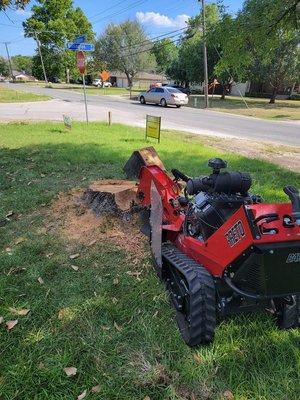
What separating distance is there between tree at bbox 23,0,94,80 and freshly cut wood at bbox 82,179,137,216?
65.2m

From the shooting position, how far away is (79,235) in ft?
16.5

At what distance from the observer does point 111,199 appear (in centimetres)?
556

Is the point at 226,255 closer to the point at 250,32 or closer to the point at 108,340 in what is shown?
the point at 108,340

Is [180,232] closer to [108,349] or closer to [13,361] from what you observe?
[108,349]

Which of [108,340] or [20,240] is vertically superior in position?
[108,340]

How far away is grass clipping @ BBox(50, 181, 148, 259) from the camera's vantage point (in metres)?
4.83

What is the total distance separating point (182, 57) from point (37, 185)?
146ft

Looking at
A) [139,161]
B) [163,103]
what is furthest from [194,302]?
[163,103]

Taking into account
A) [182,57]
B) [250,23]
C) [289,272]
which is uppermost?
[250,23]

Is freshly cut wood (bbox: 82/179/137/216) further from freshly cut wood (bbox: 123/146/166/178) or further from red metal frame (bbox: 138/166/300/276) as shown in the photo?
red metal frame (bbox: 138/166/300/276)

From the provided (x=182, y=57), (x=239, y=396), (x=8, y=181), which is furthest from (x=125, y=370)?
(x=182, y=57)

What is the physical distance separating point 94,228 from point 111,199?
594 millimetres

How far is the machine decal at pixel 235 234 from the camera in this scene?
2532 mm

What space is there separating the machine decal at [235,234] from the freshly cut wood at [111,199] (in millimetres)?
2842
